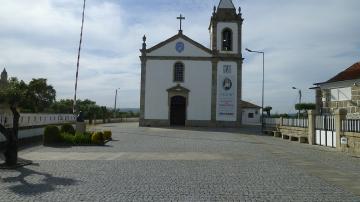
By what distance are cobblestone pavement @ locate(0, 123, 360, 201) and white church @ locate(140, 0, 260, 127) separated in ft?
88.3

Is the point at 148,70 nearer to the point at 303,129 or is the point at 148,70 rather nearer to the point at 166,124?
the point at 166,124

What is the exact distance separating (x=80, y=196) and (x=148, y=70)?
3624cm

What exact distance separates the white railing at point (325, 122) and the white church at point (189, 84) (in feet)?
68.7

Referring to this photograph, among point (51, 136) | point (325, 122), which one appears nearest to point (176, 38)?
point (325, 122)

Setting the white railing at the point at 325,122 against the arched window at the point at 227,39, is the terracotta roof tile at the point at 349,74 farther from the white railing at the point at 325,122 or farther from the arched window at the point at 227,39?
the arched window at the point at 227,39

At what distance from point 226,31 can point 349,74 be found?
2407 cm

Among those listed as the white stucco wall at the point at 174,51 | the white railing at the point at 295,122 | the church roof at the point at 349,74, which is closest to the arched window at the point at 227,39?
the white stucco wall at the point at 174,51

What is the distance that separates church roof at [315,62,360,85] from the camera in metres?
22.2

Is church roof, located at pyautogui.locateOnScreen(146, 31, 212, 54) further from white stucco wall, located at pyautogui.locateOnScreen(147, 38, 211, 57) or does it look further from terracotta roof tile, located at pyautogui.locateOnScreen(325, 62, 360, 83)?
terracotta roof tile, located at pyautogui.locateOnScreen(325, 62, 360, 83)

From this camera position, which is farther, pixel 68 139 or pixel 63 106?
pixel 63 106

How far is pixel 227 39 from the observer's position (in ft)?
151

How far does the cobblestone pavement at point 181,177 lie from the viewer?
9.12 meters

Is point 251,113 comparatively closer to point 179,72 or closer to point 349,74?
point 179,72

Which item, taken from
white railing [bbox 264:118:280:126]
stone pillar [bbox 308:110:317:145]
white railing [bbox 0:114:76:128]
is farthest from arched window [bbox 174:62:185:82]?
stone pillar [bbox 308:110:317:145]
